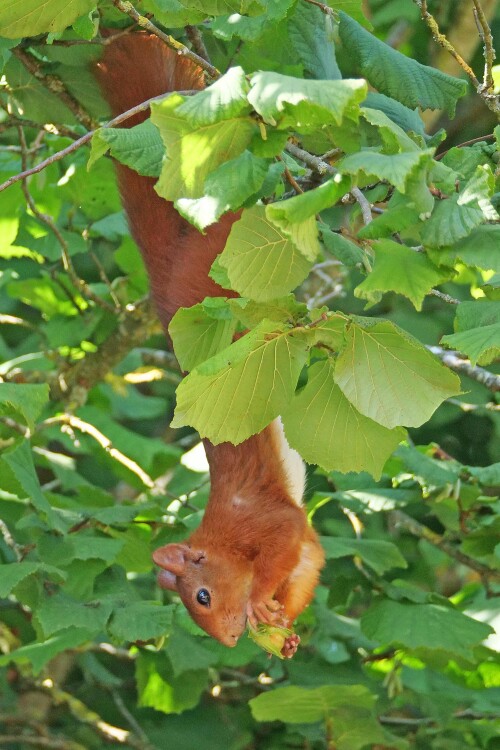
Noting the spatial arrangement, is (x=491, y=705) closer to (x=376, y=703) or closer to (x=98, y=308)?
(x=376, y=703)

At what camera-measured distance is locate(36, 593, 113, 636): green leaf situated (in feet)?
8.63

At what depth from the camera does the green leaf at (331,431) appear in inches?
79.7

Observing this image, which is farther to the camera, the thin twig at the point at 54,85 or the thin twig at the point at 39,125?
the thin twig at the point at 39,125

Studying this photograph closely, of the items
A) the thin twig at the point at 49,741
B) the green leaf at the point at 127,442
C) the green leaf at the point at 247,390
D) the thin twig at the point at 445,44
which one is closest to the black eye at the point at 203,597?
the thin twig at the point at 49,741

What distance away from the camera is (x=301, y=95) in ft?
4.92

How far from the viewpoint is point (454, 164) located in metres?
1.94

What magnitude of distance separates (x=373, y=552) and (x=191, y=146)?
2.02 metres

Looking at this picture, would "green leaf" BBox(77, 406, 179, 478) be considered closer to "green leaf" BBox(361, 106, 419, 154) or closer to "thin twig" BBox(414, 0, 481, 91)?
"thin twig" BBox(414, 0, 481, 91)

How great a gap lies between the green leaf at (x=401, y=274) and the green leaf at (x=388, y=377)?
12 cm

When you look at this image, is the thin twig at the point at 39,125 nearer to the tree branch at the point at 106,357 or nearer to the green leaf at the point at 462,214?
the tree branch at the point at 106,357

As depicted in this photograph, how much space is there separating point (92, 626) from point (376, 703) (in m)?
1.29

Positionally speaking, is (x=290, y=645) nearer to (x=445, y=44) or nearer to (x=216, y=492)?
(x=216, y=492)

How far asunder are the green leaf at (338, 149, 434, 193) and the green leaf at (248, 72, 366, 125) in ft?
0.25

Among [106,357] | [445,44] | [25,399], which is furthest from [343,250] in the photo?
[106,357]
